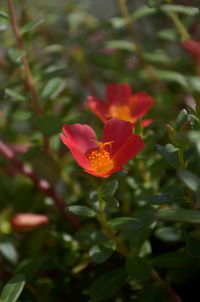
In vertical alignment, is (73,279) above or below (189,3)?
below

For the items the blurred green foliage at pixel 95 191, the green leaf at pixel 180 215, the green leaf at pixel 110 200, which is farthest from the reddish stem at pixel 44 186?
the green leaf at pixel 180 215

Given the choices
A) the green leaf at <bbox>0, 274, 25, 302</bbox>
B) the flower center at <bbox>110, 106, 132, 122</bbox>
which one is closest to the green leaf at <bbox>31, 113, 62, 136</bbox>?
the flower center at <bbox>110, 106, 132, 122</bbox>

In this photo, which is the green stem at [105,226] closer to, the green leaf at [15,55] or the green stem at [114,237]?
the green stem at [114,237]

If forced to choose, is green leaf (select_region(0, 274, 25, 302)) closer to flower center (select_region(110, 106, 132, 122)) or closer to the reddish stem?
the reddish stem

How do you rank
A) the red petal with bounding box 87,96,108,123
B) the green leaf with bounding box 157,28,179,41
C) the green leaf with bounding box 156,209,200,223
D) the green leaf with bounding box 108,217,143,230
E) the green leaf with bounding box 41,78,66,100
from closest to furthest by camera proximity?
the green leaf with bounding box 156,209,200,223 → the green leaf with bounding box 108,217,143,230 → the red petal with bounding box 87,96,108,123 → the green leaf with bounding box 41,78,66,100 → the green leaf with bounding box 157,28,179,41

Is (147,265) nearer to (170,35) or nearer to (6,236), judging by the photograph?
(6,236)

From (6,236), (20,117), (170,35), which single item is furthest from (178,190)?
(170,35)
